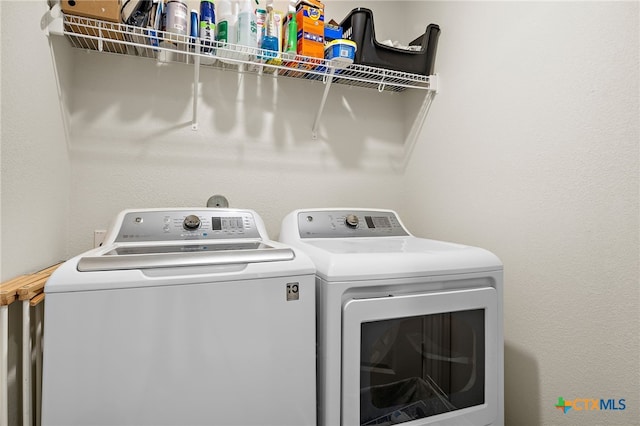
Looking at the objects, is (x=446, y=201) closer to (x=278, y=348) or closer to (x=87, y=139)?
(x=278, y=348)

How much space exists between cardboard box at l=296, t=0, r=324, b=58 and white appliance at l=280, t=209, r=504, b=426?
906 mm

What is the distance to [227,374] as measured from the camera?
0.96 meters

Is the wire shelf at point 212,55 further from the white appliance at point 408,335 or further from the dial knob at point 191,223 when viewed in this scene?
the white appliance at point 408,335

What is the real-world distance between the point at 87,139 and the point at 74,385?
1.17 m

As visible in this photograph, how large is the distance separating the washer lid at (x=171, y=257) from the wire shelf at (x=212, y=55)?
83cm

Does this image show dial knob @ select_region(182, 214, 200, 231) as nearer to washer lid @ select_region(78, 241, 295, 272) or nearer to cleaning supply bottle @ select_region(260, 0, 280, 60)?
washer lid @ select_region(78, 241, 295, 272)

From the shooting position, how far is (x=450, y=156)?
5.85ft

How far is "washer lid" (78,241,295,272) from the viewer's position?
0.90m

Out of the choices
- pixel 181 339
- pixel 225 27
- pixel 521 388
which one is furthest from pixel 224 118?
pixel 521 388

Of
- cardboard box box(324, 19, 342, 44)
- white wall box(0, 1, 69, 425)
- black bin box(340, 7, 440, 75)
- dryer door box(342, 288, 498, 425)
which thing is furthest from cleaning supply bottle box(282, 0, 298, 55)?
dryer door box(342, 288, 498, 425)

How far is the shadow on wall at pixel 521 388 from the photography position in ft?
4.44

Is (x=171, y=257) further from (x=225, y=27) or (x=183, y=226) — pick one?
(x=225, y=27)

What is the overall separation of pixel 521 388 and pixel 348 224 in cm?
95

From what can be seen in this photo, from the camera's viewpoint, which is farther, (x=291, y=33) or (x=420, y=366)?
(x=291, y=33)
